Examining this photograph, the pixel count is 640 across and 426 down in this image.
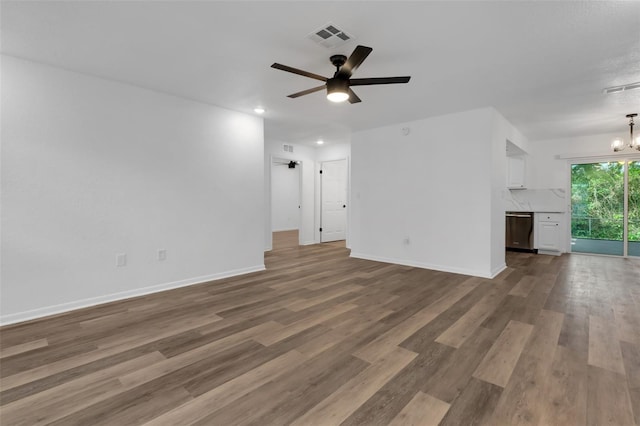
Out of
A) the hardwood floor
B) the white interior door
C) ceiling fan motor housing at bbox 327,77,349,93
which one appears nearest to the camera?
the hardwood floor

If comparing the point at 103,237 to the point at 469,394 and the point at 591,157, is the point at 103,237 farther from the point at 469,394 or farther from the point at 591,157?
the point at 591,157

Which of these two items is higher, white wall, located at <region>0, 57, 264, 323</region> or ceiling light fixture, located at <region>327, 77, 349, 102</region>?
ceiling light fixture, located at <region>327, 77, 349, 102</region>

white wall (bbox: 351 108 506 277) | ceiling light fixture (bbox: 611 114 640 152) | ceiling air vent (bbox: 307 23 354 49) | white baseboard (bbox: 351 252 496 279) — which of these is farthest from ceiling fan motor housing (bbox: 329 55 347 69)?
ceiling light fixture (bbox: 611 114 640 152)

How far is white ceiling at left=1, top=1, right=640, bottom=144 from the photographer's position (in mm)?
2129

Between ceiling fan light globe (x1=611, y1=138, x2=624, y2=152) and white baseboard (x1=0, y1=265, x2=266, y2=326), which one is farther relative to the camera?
ceiling fan light globe (x1=611, y1=138, x2=624, y2=152)

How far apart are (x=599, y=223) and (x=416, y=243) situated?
176 inches

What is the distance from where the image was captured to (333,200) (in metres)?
8.05

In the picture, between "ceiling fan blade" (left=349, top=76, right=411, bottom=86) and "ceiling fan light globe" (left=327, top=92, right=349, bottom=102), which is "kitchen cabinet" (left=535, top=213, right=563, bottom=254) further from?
"ceiling fan light globe" (left=327, top=92, right=349, bottom=102)

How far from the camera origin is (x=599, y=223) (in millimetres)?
6227

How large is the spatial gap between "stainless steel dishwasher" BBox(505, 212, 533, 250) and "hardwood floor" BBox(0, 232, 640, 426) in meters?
2.79

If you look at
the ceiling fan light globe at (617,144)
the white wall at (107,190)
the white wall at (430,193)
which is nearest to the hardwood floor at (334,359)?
the white wall at (107,190)

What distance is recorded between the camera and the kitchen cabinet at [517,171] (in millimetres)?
6758

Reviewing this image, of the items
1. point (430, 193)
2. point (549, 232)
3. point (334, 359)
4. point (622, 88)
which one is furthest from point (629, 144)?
point (334, 359)

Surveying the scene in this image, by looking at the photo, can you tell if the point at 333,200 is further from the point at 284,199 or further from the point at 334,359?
the point at 334,359
